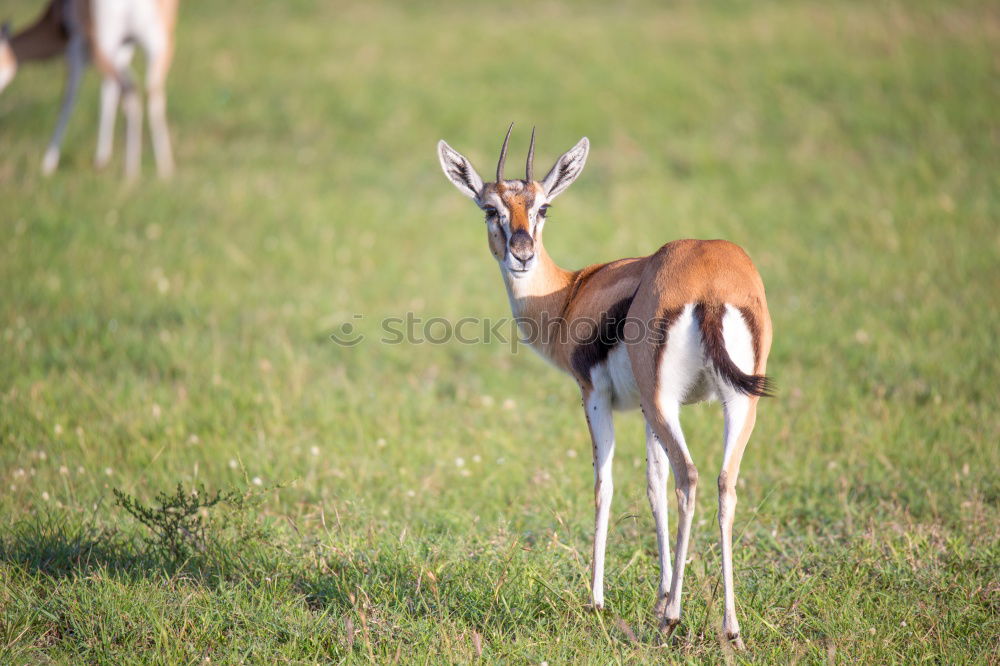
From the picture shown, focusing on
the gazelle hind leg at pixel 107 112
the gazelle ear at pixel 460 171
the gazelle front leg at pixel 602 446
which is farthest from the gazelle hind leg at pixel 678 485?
the gazelle hind leg at pixel 107 112

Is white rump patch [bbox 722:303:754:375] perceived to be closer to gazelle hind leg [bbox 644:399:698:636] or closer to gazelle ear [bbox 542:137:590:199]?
gazelle hind leg [bbox 644:399:698:636]

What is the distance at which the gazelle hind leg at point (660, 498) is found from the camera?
385 cm

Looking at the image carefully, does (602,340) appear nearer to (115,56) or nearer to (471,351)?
(471,351)

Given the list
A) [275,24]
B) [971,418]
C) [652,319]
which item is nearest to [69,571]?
[652,319]

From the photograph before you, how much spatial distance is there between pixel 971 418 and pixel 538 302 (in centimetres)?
295

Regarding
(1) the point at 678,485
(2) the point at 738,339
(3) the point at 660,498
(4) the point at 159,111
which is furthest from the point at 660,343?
(4) the point at 159,111

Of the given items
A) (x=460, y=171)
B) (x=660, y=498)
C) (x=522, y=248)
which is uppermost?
(x=460, y=171)

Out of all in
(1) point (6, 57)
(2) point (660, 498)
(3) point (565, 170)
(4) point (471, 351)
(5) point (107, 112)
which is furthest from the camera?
(1) point (6, 57)

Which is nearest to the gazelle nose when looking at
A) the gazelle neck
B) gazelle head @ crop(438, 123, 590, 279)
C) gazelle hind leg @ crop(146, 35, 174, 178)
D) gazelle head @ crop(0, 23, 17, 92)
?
gazelle head @ crop(438, 123, 590, 279)

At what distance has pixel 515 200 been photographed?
4.46m

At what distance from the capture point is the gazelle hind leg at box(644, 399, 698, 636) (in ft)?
11.7

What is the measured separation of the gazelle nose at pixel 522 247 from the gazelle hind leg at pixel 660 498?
92cm

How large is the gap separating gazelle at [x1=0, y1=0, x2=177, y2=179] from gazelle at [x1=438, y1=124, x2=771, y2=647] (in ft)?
24.5

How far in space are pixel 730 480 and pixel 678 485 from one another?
0.20 metres
